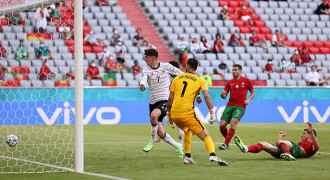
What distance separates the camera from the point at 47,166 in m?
9.05

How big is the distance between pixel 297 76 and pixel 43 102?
12418 mm

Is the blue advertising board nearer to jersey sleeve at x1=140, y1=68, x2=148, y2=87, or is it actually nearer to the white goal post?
the white goal post

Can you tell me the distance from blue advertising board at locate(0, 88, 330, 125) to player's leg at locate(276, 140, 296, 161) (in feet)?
27.0

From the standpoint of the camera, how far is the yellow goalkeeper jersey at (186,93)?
29.7ft

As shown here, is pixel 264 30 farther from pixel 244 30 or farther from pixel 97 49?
pixel 97 49

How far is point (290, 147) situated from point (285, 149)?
0.15m

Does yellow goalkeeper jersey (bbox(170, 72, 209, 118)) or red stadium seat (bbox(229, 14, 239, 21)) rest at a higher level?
red stadium seat (bbox(229, 14, 239, 21))

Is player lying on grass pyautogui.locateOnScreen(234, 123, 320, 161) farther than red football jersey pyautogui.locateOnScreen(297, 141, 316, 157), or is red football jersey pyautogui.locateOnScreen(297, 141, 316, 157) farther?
red football jersey pyautogui.locateOnScreen(297, 141, 316, 157)

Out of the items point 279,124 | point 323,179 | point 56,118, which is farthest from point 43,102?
point 323,179

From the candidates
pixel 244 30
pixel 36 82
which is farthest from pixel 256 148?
pixel 244 30

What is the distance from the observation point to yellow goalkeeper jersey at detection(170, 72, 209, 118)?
9062 mm

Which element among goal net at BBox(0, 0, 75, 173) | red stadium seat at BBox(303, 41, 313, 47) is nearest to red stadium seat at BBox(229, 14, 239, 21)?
red stadium seat at BBox(303, 41, 313, 47)

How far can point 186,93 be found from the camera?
358 inches

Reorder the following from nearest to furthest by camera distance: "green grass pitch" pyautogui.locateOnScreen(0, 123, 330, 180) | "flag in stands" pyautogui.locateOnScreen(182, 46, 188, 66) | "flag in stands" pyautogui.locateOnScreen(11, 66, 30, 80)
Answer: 1. "green grass pitch" pyautogui.locateOnScreen(0, 123, 330, 180)
2. "flag in stands" pyautogui.locateOnScreen(11, 66, 30, 80)
3. "flag in stands" pyautogui.locateOnScreen(182, 46, 188, 66)
